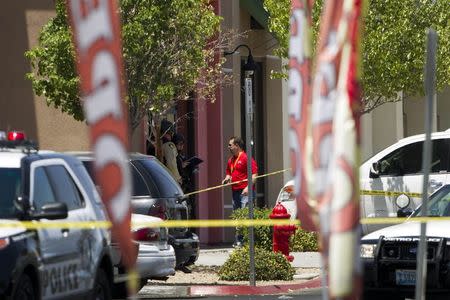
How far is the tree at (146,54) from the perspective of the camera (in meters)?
19.4

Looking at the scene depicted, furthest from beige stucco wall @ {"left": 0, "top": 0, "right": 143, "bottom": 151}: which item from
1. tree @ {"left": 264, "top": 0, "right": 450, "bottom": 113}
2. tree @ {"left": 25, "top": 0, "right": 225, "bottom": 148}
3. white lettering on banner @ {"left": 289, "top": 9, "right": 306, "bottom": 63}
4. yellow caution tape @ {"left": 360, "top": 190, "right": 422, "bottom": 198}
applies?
white lettering on banner @ {"left": 289, "top": 9, "right": 306, "bottom": 63}

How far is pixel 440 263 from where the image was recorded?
46.0 ft

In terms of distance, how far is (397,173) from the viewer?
75.9ft

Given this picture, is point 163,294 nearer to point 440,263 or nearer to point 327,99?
point 440,263

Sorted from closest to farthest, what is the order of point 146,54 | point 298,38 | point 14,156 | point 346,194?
point 346,194 < point 298,38 < point 14,156 < point 146,54

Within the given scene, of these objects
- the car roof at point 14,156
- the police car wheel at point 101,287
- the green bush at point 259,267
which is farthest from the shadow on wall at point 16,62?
the car roof at point 14,156

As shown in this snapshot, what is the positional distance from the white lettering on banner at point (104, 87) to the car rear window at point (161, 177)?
437 inches

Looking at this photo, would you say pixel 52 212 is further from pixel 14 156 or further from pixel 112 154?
pixel 112 154

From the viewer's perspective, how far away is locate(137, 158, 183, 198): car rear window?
16.9m

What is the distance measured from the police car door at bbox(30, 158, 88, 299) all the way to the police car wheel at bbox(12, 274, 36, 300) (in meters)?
0.21

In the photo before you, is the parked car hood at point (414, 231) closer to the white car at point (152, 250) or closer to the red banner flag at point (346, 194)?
the white car at point (152, 250)

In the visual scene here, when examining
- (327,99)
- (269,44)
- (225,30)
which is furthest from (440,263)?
(269,44)

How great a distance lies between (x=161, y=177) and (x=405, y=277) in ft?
12.8

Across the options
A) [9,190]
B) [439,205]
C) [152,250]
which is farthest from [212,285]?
[9,190]
